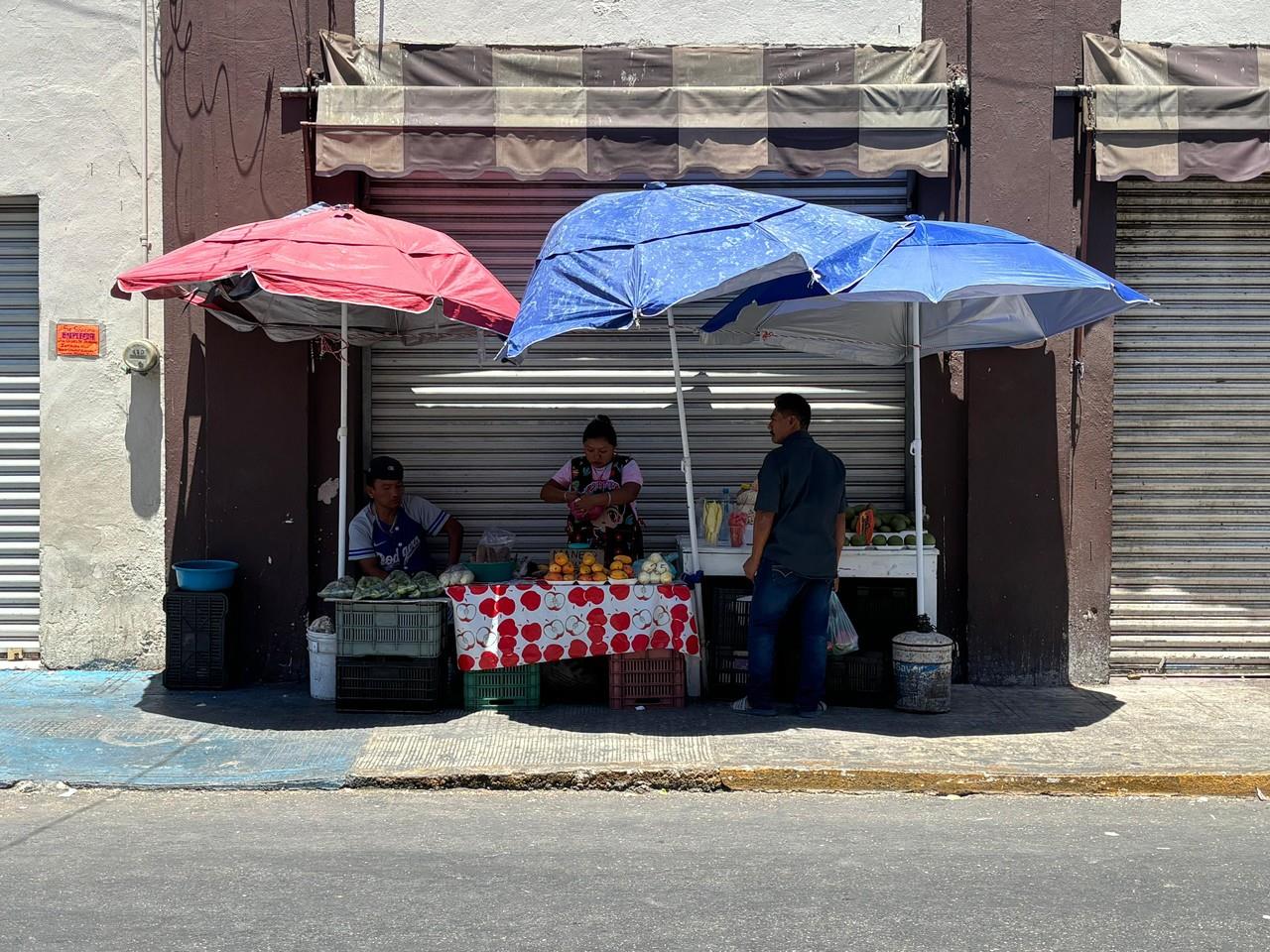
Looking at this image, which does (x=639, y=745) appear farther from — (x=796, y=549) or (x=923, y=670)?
(x=923, y=670)

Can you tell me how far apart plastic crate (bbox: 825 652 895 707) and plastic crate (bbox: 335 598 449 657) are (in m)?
2.51

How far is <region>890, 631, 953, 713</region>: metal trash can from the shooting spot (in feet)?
26.4

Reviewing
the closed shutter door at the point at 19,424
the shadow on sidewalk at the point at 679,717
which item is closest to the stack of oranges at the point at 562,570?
the shadow on sidewalk at the point at 679,717

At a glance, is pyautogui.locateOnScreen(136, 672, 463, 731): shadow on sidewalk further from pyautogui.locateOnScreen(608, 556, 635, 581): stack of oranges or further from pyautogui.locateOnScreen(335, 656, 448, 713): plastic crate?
pyautogui.locateOnScreen(608, 556, 635, 581): stack of oranges

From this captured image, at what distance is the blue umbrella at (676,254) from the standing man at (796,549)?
3.25 ft

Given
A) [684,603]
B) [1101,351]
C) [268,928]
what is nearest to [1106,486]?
[1101,351]

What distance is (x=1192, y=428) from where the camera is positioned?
30.8ft

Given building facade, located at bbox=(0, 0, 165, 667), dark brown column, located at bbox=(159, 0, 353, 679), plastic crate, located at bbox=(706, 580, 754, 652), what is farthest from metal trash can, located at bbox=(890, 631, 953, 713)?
building facade, located at bbox=(0, 0, 165, 667)

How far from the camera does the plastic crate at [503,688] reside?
27.1ft

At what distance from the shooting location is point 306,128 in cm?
908

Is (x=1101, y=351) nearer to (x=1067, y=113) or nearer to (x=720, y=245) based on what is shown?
(x=1067, y=113)

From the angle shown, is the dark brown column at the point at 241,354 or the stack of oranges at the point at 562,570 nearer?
the stack of oranges at the point at 562,570

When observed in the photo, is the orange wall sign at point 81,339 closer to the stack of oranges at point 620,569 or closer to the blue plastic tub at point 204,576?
the blue plastic tub at point 204,576

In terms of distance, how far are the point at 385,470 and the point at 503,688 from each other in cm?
166
